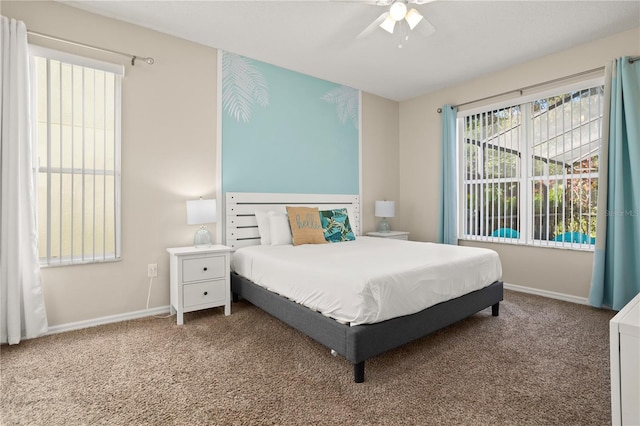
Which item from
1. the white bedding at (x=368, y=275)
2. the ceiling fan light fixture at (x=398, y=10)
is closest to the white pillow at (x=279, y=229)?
the white bedding at (x=368, y=275)

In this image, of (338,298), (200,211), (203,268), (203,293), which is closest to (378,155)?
(200,211)

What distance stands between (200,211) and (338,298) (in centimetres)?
162

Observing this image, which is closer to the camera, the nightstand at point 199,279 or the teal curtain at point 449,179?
the nightstand at point 199,279

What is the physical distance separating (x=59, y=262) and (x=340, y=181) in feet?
10.2

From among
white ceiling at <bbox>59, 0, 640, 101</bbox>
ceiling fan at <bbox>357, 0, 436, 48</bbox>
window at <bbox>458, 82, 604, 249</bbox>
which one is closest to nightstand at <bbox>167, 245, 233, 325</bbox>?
white ceiling at <bbox>59, 0, 640, 101</bbox>

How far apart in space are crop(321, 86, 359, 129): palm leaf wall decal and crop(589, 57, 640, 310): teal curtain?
8.83 feet

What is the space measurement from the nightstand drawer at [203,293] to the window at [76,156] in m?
0.72

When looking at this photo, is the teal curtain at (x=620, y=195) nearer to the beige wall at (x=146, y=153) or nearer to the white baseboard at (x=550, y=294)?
the white baseboard at (x=550, y=294)

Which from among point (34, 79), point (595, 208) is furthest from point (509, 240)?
point (34, 79)

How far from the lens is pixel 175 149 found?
10.1 feet

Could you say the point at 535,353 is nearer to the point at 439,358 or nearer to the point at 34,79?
the point at 439,358

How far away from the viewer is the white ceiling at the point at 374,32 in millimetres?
2613

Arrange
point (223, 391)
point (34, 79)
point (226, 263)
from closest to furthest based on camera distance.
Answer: point (223, 391)
point (34, 79)
point (226, 263)

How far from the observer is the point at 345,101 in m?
4.41
